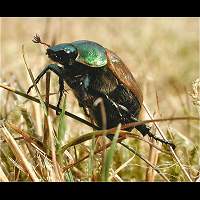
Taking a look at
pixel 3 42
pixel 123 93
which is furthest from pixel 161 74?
pixel 123 93

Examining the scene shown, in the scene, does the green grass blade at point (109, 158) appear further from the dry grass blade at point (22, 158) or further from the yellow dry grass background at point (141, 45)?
the yellow dry grass background at point (141, 45)

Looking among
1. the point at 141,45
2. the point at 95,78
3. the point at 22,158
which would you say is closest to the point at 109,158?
the point at 22,158

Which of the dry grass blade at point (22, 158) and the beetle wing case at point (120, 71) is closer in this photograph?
the dry grass blade at point (22, 158)

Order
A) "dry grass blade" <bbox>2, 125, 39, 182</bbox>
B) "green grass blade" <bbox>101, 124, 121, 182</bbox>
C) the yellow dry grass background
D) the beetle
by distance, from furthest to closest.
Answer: the yellow dry grass background < the beetle < "dry grass blade" <bbox>2, 125, 39, 182</bbox> < "green grass blade" <bbox>101, 124, 121, 182</bbox>

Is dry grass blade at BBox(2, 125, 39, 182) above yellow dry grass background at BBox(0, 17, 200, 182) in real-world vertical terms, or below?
below

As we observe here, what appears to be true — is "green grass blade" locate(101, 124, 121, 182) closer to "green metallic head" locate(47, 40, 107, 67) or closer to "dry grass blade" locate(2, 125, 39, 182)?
"dry grass blade" locate(2, 125, 39, 182)

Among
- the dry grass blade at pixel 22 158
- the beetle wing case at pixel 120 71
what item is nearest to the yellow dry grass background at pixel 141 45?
the beetle wing case at pixel 120 71

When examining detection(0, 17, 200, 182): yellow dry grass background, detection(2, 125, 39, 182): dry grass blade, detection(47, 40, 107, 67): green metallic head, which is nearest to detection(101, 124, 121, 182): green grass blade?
detection(2, 125, 39, 182): dry grass blade
